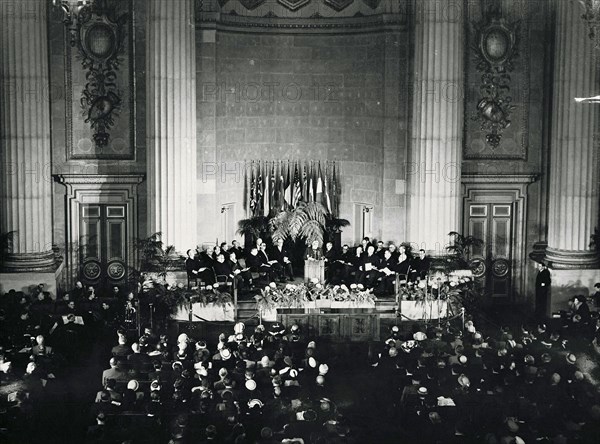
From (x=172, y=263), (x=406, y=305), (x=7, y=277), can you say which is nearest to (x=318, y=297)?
(x=406, y=305)

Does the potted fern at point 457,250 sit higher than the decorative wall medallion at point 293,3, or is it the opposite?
the decorative wall medallion at point 293,3

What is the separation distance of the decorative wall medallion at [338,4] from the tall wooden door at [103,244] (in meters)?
8.33

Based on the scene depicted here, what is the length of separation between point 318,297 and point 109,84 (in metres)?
8.38

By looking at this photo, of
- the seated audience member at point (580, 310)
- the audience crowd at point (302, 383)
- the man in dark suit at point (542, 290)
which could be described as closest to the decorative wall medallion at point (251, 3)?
the audience crowd at point (302, 383)

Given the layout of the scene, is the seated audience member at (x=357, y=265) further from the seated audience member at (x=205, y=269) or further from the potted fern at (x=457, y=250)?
the seated audience member at (x=205, y=269)

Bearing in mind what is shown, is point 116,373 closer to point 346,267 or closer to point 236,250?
point 236,250

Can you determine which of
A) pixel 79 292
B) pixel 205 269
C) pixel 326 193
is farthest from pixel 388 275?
pixel 79 292

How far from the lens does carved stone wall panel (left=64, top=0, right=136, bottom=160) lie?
98.2 ft

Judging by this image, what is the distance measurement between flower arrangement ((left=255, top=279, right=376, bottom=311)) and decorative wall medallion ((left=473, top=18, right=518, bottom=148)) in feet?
21.9

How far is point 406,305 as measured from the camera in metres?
27.8

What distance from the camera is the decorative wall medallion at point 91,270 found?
101 feet

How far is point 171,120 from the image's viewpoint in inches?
1129

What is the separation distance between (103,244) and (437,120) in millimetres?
9776

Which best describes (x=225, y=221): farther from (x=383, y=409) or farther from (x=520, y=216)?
(x=383, y=409)
